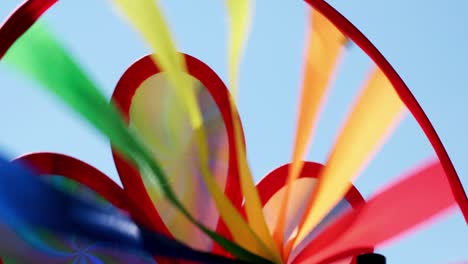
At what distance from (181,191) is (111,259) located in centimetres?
25

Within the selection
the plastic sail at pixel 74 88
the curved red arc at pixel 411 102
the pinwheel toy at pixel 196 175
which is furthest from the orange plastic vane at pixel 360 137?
the plastic sail at pixel 74 88

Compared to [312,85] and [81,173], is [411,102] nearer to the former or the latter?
[312,85]

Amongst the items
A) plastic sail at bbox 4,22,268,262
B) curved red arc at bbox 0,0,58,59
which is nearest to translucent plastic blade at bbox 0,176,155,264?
plastic sail at bbox 4,22,268,262

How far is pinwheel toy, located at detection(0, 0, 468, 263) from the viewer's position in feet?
5.99

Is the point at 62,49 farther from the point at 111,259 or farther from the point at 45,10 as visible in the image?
the point at 111,259

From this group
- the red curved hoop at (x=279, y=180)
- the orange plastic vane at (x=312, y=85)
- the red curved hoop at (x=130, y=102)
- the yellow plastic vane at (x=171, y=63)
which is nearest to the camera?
the yellow plastic vane at (x=171, y=63)

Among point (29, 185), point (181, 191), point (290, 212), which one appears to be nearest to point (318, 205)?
point (290, 212)

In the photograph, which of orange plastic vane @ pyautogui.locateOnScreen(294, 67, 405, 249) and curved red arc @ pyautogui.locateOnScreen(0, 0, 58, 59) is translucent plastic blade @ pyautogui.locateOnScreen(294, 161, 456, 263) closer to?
orange plastic vane @ pyautogui.locateOnScreen(294, 67, 405, 249)

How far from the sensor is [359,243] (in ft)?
6.91

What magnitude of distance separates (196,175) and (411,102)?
1.73 ft

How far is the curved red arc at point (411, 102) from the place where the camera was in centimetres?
205

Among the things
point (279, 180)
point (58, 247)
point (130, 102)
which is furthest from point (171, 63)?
point (279, 180)

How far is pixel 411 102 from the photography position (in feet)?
6.91

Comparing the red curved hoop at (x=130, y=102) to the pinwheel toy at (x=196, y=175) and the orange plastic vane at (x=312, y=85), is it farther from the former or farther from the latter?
the orange plastic vane at (x=312, y=85)
